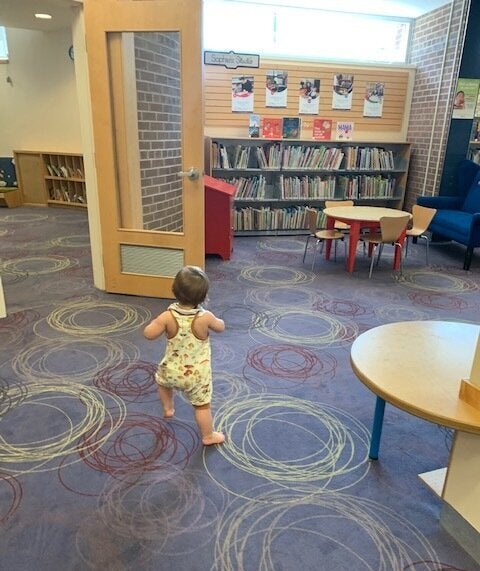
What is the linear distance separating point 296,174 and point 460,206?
2.16m

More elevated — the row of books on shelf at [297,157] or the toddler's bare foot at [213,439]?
the row of books on shelf at [297,157]

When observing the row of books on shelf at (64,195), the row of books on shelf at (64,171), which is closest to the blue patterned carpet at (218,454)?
the row of books on shelf at (64,195)

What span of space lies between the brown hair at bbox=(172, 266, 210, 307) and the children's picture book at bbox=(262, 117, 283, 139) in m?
4.42

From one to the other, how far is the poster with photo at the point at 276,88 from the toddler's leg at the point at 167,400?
4.74m

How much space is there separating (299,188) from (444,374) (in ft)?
15.4

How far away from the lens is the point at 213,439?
198 centimetres

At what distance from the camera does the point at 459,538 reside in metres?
1.53

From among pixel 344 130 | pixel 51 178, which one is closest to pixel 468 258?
pixel 344 130

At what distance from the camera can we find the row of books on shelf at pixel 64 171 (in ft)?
25.2

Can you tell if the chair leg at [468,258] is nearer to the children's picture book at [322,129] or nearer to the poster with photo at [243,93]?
the children's picture book at [322,129]

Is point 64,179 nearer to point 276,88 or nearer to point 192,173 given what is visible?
point 276,88

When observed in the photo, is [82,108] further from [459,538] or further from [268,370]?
[459,538]

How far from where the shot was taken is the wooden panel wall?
5.59 m

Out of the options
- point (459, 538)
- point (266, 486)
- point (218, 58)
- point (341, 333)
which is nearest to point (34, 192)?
point (218, 58)
